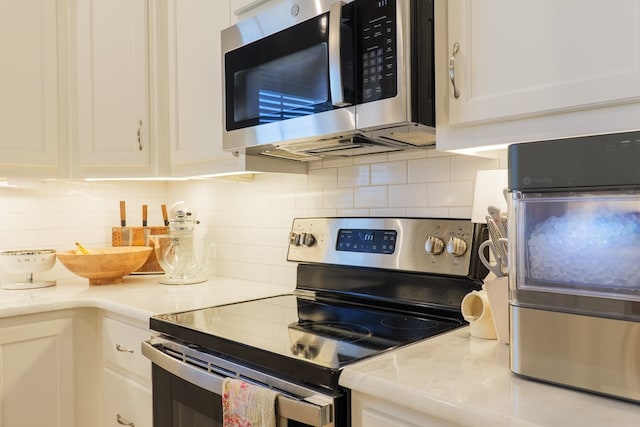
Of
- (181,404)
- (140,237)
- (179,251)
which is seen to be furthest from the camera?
(140,237)

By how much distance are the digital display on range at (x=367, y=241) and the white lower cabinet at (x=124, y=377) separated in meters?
0.69

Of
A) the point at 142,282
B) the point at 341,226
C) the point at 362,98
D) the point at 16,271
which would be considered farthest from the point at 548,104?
the point at 16,271

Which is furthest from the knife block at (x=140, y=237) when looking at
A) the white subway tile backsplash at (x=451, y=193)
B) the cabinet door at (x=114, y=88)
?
the white subway tile backsplash at (x=451, y=193)

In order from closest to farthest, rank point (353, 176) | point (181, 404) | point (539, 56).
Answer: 1. point (539, 56)
2. point (181, 404)
3. point (353, 176)

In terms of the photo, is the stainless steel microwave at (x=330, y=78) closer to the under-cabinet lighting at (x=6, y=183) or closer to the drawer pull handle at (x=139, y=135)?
the drawer pull handle at (x=139, y=135)

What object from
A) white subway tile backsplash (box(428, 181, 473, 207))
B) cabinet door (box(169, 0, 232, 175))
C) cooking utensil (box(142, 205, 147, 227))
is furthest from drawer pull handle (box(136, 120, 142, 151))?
white subway tile backsplash (box(428, 181, 473, 207))

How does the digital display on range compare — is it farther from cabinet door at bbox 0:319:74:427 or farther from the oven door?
cabinet door at bbox 0:319:74:427

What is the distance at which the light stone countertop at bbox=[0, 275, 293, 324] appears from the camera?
5.32 feet

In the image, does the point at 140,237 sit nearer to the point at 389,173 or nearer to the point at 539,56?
the point at 389,173

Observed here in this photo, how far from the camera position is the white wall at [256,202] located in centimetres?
154

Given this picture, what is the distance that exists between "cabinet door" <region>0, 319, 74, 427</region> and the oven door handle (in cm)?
59

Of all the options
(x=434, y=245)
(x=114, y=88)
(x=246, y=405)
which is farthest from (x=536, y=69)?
(x=114, y=88)

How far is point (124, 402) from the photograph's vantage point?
65.4 inches

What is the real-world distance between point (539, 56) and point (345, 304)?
945 mm
